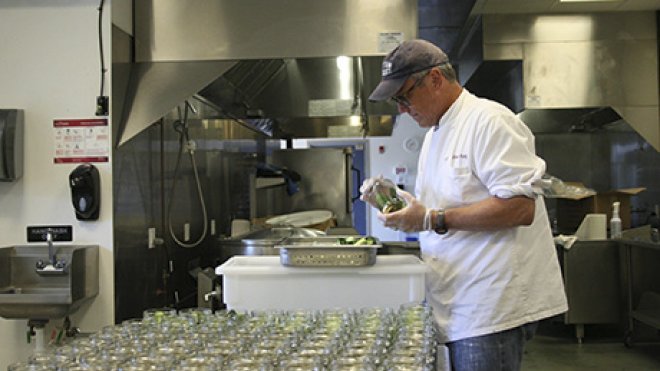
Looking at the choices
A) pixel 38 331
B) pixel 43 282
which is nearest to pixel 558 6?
pixel 43 282

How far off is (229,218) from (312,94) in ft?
4.34

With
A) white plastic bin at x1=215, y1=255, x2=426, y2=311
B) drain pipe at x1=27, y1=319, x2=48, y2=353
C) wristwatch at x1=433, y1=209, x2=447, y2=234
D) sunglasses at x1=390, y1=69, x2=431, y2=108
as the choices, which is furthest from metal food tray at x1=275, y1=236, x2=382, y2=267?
drain pipe at x1=27, y1=319, x2=48, y2=353

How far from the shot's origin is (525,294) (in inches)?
61.5

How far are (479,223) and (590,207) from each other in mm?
3912

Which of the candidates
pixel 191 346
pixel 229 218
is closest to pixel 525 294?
pixel 191 346

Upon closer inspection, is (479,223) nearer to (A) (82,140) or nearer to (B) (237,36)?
(B) (237,36)

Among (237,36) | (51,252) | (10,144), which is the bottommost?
(51,252)

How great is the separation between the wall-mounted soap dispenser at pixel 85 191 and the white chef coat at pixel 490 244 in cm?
149

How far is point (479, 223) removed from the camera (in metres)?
1.51

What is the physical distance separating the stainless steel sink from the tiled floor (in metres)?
3.10

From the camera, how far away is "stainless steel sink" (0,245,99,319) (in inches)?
83.7

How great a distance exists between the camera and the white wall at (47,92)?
2.34 m

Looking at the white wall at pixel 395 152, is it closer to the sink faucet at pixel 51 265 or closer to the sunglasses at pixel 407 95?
the sink faucet at pixel 51 265

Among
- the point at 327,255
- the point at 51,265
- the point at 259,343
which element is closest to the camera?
the point at 259,343
